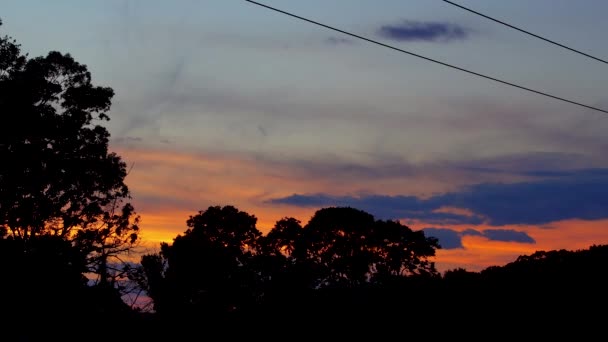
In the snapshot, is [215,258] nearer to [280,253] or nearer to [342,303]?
[280,253]

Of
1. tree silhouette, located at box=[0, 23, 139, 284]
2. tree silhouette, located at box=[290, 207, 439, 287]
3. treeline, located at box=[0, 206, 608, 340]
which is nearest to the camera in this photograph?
treeline, located at box=[0, 206, 608, 340]

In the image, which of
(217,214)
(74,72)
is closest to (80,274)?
(74,72)

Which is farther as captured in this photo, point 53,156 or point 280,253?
point 280,253

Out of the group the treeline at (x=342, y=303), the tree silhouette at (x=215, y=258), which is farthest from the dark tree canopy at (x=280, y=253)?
the treeline at (x=342, y=303)

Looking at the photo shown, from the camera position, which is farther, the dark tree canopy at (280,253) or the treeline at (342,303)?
the dark tree canopy at (280,253)

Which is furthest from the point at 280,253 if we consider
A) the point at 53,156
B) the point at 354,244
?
the point at 53,156

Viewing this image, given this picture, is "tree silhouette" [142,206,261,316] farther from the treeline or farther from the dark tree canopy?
the treeline

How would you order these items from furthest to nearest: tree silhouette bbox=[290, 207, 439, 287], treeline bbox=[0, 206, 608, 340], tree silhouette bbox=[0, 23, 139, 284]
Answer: tree silhouette bbox=[290, 207, 439, 287], tree silhouette bbox=[0, 23, 139, 284], treeline bbox=[0, 206, 608, 340]

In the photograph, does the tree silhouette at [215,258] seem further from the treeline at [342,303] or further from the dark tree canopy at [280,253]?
the treeline at [342,303]

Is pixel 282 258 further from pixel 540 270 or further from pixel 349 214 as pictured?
pixel 540 270

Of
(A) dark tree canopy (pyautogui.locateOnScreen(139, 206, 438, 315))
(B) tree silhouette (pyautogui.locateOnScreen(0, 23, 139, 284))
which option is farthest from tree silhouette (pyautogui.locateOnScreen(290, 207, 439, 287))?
(B) tree silhouette (pyautogui.locateOnScreen(0, 23, 139, 284))

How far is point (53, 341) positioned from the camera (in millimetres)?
15594

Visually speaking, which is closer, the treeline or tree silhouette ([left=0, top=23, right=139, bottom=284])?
the treeline

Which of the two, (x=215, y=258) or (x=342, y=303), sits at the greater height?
(x=215, y=258)
